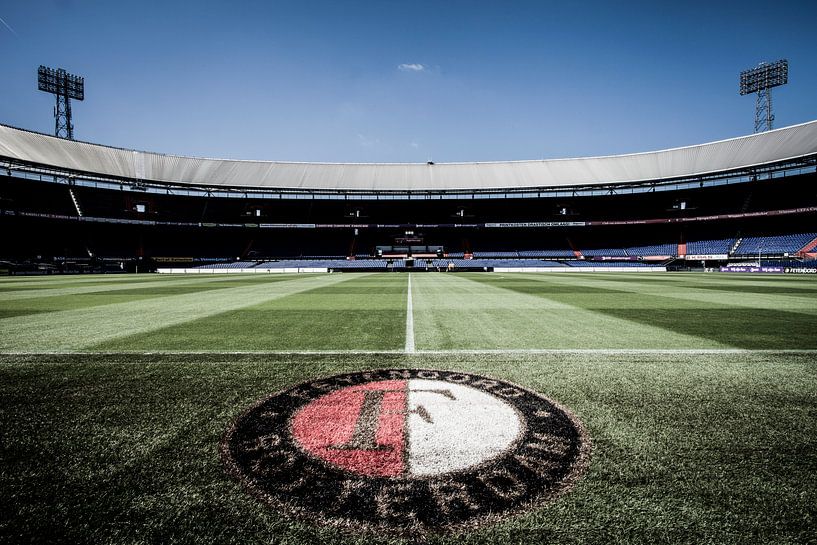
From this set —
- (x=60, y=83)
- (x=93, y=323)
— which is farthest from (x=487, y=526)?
(x=60, y=83)

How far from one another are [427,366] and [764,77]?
60.6 meters

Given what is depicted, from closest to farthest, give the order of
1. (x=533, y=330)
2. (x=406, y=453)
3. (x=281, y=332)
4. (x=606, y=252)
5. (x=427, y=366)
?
(x=406, y=453) → (x=427, y=366) → (x=281, y=332) → (x=533, y=330) → (x=606, y=252)

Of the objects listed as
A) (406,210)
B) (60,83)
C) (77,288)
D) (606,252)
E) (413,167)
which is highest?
(60,83)

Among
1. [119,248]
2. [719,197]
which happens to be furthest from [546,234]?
[119,248]

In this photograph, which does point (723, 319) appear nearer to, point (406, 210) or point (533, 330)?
point (533, 330)

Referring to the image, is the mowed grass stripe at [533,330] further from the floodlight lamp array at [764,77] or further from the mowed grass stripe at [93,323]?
the floodlight lamp array at [764,77]

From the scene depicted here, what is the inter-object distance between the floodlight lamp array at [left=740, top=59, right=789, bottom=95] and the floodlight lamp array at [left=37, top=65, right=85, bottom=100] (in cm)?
7798

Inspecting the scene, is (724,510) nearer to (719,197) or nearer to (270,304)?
(270,304)

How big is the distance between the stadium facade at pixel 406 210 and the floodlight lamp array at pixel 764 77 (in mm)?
7427

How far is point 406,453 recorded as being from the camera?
2141mm

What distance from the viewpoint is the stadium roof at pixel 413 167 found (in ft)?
122

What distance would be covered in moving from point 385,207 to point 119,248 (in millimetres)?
32226

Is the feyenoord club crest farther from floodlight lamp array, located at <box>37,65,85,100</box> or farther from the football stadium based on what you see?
floodlight lamp array, located at <box>37,65,85,100</box>

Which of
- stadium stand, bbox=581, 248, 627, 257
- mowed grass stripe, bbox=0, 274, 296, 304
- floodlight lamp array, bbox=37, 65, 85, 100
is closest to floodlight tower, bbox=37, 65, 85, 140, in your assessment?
floodlight lamp array, bbox=37, 65, 85, 100
